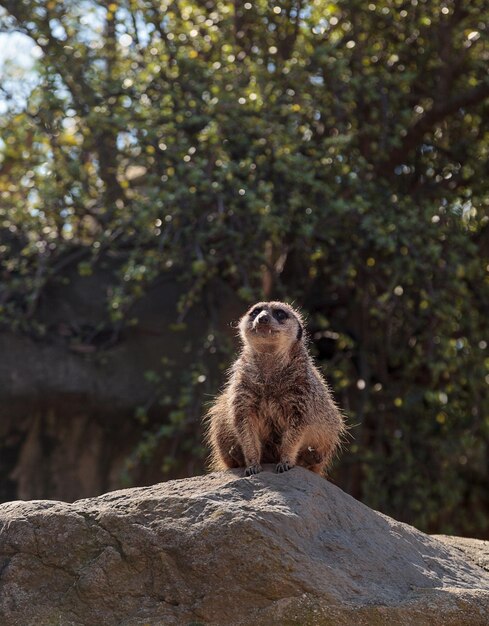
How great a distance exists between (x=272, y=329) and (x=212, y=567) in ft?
4.87

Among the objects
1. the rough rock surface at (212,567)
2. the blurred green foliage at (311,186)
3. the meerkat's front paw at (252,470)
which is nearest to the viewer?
the rough rock surface at (212,567)

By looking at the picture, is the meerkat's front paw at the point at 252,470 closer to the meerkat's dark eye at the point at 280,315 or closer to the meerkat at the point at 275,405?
the meerkat at the point at 275,405

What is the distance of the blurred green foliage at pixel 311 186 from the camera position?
292 inches

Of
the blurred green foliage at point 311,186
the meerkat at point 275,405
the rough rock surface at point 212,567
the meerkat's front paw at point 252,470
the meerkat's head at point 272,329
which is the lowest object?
the rough rock surface at point 212,567

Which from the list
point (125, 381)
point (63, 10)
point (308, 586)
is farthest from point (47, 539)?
point (63, 10)

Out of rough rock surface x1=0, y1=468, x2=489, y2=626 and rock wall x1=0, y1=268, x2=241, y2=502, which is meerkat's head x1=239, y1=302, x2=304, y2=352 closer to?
rough rock surface x1=0, y1=468, x2=489, y2=626

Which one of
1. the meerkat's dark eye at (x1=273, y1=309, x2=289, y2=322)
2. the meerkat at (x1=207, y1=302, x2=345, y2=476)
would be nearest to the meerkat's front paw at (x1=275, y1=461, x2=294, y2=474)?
the meerkat at (x1=207, y1=302, x2=345, y2=476)

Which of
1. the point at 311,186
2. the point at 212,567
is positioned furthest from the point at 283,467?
the point at 311,186

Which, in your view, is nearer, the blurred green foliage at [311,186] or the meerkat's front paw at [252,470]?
the meerkat's front paw at [252,470]

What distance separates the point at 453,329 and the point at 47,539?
485 cm

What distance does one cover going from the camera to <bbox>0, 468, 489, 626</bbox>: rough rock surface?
11.3ft

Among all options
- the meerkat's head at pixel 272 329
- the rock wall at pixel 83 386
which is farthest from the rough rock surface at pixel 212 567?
the rock wall at pixel 83 386

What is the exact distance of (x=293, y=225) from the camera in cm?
766

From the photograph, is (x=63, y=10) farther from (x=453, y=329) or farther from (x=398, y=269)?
(x=453, y=329)
